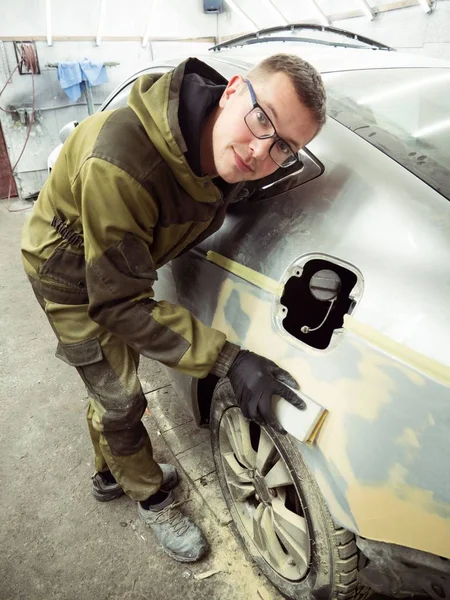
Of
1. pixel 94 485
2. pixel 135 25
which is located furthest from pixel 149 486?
pixel 135 25

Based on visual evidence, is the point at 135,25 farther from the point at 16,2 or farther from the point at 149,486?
the point at 149,486

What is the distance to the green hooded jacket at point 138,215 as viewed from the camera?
111 centimetres

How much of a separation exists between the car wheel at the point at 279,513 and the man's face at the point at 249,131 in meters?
0.68

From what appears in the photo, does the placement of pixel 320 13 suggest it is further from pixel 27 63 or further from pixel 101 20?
pixel 27 63

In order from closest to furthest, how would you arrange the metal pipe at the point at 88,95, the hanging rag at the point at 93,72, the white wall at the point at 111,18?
1. the white wall at the point at 111,18
2. the hanging rag at the point at 93,72
3. the metal pipe at the point at 88,95

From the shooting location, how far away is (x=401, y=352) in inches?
35.7

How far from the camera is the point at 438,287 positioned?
0.92m

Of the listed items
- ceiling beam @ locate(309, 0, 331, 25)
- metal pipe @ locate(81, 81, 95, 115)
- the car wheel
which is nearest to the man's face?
the car wheel

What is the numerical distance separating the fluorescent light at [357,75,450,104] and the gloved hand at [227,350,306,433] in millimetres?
936

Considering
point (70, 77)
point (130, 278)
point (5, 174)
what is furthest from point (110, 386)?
point (70, 77)

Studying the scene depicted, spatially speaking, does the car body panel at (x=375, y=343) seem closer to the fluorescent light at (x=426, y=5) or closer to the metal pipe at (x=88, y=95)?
the fluorescent light at (x=426, y=5)

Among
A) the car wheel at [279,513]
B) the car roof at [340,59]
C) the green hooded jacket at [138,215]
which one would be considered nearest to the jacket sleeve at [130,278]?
the green hooded jacket at [138,215]

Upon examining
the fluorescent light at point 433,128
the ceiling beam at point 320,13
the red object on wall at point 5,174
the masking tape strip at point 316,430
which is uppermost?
the ceiling beam at point 320,13

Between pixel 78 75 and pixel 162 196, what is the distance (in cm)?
636
